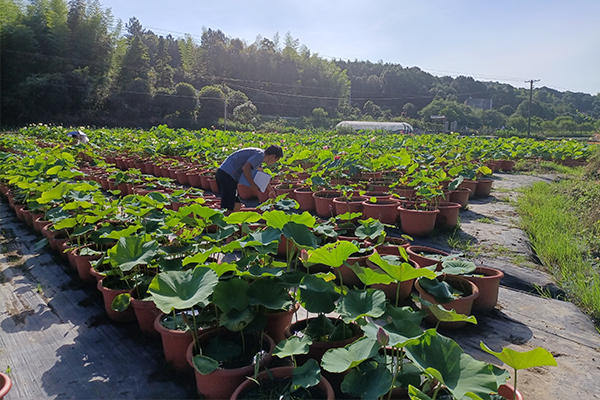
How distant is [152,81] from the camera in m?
28.8

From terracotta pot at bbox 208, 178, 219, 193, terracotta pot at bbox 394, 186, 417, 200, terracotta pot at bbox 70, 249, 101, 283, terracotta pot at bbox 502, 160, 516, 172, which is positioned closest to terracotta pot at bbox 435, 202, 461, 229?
terracotta pot at bbox 394, 186, 417, 200

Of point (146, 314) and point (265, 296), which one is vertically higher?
point (265, 296)

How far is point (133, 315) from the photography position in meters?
2.11

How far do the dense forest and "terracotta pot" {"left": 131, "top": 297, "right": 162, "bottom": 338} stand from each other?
930 inches

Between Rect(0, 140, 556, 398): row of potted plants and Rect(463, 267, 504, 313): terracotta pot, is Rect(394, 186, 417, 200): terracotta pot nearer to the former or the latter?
Rect(463, 267, 504, 313): terracotta pot

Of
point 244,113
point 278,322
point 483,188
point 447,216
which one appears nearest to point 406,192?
point 447,216

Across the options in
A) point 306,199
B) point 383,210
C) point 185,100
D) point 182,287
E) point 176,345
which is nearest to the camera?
point 182,287

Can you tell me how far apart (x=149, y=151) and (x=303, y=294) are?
7.48 metres

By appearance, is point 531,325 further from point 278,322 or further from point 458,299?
point 278,322

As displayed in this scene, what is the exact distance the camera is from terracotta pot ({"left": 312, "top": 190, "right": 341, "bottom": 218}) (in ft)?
13.5

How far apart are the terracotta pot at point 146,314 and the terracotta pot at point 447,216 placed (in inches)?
109

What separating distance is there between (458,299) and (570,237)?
2268mm

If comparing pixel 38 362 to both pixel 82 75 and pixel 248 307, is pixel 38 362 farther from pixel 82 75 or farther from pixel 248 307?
pixel 82 75

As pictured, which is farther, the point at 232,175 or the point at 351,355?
the point at 232,175
